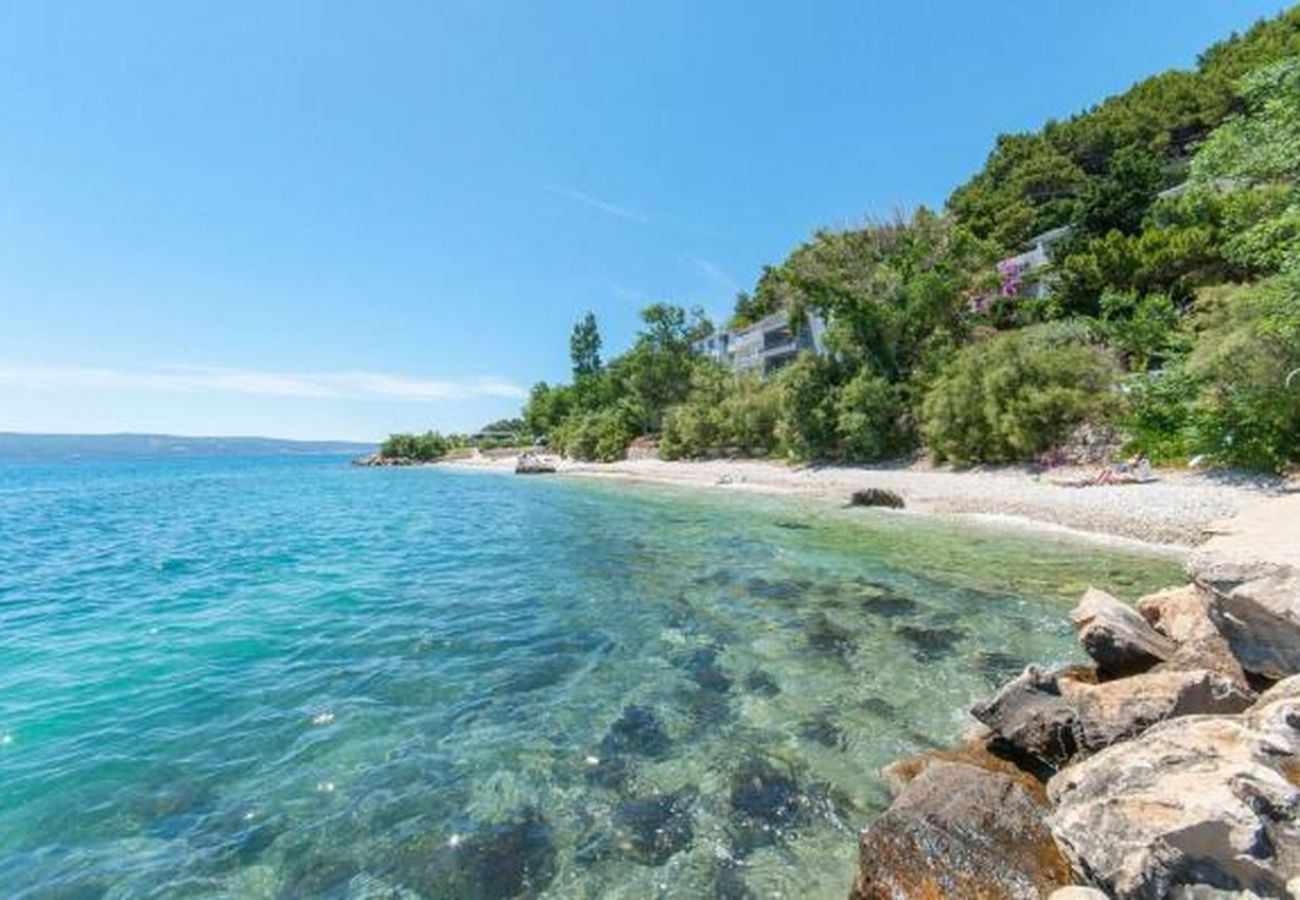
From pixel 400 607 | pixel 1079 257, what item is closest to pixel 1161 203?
pixel 1079 257

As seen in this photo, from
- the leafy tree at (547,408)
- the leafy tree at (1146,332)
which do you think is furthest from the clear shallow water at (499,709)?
the leafy tree at (547,408)

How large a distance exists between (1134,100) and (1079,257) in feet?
167

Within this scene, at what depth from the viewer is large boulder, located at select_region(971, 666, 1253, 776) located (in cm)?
546

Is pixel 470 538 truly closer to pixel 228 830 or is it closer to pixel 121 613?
pixel 121 613

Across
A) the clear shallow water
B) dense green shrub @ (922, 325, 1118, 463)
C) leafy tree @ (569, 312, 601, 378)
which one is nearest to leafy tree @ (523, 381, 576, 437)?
leafy tree @ (569, 312, 601, 378)

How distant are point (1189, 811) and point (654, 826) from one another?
3.86m

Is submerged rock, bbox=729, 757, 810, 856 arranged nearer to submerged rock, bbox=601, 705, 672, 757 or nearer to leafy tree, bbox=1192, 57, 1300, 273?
submerged rock, bbox=601, 705, 672, 757

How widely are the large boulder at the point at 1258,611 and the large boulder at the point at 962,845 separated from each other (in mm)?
3104

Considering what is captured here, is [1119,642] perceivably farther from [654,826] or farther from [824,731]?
[654,826]

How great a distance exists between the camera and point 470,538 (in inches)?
893

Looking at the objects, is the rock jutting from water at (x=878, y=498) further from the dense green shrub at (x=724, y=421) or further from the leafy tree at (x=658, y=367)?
the leafy tree at (x=658, y=367)

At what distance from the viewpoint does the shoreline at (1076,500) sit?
52.1ft

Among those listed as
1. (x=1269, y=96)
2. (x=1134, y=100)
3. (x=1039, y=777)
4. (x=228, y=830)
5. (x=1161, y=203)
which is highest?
(x=1134, y=100)

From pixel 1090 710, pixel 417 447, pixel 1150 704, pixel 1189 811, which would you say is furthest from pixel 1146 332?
pixel 417 447
